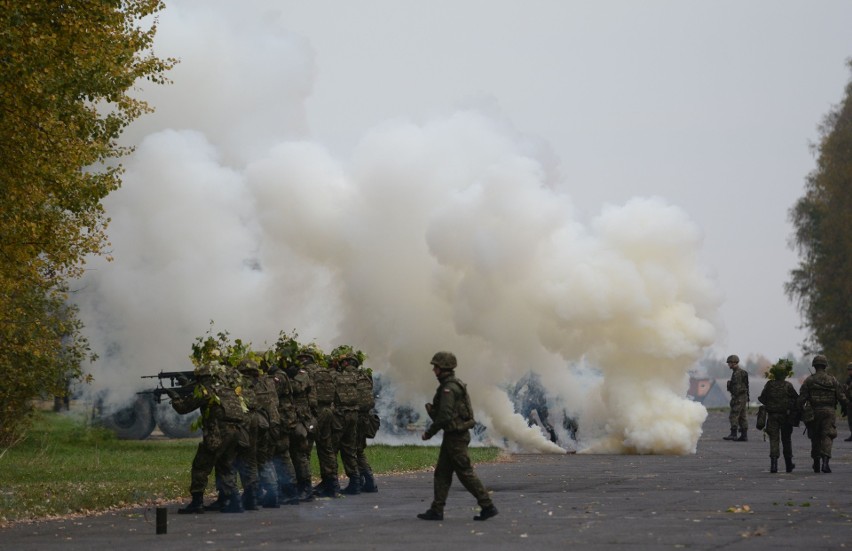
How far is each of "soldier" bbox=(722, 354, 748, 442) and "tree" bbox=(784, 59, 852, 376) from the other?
22308 mm

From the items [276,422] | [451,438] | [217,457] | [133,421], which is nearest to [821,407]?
[451,438]

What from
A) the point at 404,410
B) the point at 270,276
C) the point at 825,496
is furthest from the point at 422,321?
the point at 825,496

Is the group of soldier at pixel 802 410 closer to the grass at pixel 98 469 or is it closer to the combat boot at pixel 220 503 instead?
the grass at pixel 98 469

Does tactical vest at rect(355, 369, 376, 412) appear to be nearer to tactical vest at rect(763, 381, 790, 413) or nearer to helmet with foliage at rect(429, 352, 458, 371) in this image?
helmet with foliage at rect(429, 352, 458, 371)

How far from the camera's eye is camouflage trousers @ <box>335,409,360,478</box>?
20281mm

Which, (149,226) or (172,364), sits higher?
(149,226)

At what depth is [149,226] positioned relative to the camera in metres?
40.8

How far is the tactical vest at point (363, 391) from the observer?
20625mm

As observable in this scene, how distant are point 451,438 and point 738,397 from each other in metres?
19.9

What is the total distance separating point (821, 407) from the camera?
912 inches

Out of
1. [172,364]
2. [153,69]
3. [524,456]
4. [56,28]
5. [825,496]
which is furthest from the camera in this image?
[172,364]

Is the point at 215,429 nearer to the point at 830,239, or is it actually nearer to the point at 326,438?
the point at 326,438

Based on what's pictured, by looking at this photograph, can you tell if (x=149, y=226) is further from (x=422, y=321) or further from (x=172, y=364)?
(x=422, y=321)

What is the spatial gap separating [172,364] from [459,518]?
24663 mm
